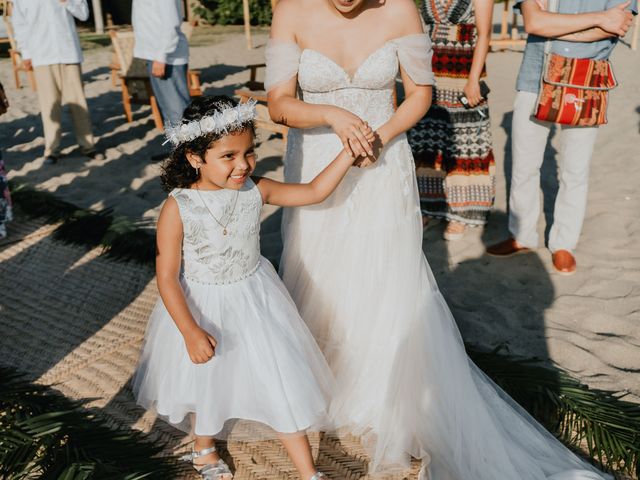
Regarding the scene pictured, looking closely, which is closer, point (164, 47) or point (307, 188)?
point (307, 188)

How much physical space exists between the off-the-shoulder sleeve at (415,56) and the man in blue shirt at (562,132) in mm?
1456

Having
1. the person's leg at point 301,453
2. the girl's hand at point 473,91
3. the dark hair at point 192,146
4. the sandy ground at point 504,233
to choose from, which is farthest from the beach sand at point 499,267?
the dark hair at point 192,146

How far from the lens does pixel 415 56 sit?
2.54m

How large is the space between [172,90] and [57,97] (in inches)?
60.1

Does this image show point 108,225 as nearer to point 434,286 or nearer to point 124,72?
point 434,286

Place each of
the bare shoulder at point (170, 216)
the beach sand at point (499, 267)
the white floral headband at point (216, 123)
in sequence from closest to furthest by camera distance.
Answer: the white floral headband at point (216, 123) < the bare shoulder at point (170, 216) < the beach sand at point (499, 267)

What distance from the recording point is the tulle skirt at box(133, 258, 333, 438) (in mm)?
2287

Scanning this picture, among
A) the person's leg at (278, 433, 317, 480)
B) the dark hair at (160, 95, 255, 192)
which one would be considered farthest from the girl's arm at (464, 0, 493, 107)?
the person's leg at (278, 433, 317, 480)

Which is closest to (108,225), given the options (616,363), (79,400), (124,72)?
(79,400)

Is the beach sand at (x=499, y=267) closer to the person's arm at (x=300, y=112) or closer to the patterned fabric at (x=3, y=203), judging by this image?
the patterned fabric at (x=3, y=203)

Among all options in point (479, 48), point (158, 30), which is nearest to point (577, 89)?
point (479, 48)

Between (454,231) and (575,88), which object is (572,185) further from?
(454,231)

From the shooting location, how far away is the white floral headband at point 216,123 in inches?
85.1

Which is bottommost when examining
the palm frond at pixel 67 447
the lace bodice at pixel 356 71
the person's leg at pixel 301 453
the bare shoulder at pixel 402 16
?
the palm frond at pixel 67 447
